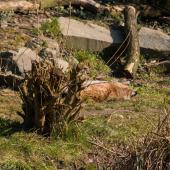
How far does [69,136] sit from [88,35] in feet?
15.6

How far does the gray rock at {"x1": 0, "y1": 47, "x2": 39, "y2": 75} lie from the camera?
9.44 metres

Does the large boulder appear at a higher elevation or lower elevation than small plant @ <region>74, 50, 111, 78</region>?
higher

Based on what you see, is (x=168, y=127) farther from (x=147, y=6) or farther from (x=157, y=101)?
(x=147, y=6)

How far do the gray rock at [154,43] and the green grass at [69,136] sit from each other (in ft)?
10.4

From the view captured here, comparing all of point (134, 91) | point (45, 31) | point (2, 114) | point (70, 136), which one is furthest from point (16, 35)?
point (70, 136)

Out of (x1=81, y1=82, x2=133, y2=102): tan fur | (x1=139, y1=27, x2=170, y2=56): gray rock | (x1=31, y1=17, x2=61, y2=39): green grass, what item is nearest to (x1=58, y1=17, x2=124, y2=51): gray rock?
(x1=31, y1=17, x2=61, y2=39): green grass

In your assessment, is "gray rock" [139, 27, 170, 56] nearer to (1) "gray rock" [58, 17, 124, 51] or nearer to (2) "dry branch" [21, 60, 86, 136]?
(1) "gray rock" [58, 17, 124, 51]

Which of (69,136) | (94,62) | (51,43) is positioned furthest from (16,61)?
(69,136)

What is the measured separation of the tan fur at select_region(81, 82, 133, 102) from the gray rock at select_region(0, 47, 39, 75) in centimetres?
92

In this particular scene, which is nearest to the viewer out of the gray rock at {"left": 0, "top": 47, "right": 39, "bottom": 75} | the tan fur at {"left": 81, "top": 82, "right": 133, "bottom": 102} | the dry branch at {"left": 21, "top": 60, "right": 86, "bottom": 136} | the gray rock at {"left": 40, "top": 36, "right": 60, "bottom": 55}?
the dry branch at {"left": 21, "top": 60, "right": 86, "bottom": 136}

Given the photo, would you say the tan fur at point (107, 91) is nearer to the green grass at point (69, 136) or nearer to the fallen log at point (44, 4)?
the green grass at point (69, 136)

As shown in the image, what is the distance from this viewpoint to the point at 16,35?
11289 millimetres

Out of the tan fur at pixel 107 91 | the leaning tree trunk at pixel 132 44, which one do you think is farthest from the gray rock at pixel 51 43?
the tan fur at pixel 107 91

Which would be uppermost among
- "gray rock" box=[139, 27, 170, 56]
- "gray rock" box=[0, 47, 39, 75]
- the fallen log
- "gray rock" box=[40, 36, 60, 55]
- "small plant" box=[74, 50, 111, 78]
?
the fallen log
